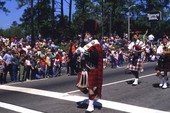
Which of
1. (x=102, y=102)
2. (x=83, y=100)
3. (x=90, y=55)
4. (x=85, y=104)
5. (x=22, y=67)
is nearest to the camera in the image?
(x=90, y=55)

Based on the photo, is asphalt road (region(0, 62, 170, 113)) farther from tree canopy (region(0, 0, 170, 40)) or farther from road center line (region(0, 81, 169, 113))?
tree canopy (region(0, 0, 170, 40))

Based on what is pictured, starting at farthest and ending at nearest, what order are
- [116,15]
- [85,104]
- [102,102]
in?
[116,15]
[102,102]
[85,104]

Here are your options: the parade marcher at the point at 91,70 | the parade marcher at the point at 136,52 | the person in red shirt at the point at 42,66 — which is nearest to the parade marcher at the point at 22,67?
the person in red shirt at the point at 42,66

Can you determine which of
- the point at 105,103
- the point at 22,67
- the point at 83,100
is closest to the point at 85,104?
the point at 83,100

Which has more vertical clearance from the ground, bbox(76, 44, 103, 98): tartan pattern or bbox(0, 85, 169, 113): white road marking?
bbox(76, 44, 103, 98): tartan pattern

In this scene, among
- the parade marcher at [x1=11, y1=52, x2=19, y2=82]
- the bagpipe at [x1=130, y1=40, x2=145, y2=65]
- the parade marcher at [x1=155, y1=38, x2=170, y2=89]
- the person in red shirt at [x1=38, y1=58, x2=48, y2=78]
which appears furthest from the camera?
the person in red shirt at [x1=38, y1=58, x2=48, y2=78]

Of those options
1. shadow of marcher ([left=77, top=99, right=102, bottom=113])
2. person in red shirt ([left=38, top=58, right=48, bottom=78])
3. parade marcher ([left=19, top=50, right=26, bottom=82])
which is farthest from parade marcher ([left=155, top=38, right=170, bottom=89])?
person in red shirt ([left=38, top=58, right=48, bottom=78])

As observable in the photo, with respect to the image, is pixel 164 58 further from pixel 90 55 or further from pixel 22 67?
pixel 22 67

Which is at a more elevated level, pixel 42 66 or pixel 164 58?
pixel 164 58

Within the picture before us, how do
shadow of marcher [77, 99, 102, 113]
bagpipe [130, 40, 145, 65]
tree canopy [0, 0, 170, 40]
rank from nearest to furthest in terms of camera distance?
shadow of marcher [77, 99, 102, 113] → bagpipe [130, 40, 145, 65] → tree canopy [0, 0, 170, 40]

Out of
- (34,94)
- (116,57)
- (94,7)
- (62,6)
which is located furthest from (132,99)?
(94,7)

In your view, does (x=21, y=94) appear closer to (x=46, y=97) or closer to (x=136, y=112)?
(x=46, y=97)

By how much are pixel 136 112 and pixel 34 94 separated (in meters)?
3.62

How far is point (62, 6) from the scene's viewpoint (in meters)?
31.4
